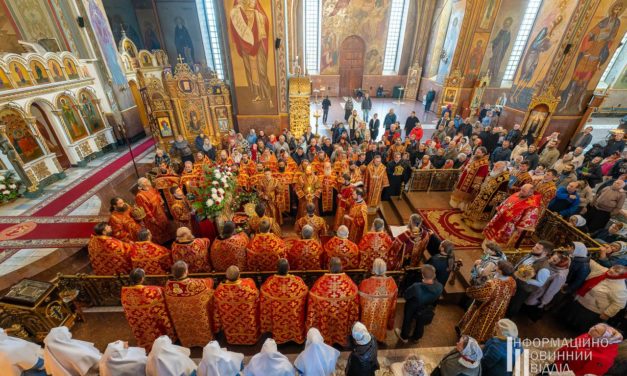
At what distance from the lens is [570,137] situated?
1234 centimetres

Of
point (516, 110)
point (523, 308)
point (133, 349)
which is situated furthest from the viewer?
point (516, 110)

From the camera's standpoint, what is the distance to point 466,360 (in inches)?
108

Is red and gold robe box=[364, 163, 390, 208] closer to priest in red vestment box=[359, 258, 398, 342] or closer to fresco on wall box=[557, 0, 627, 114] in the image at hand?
priest in red vestment box=[359, 258, 398, 342]

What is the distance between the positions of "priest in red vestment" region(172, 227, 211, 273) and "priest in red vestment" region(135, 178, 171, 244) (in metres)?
2.19

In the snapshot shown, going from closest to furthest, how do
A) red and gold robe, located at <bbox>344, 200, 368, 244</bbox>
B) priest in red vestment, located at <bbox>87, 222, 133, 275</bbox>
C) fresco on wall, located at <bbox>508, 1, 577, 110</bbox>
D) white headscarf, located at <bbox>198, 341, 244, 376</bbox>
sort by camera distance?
white headscarf, located at <bbox>198, 341, 244, 376</bbox>
priest in red vestment, located at <bbox>87, 222, 133, 275</bbox>
red and gold robe, located at <bbox>344, 200, 368, 244</bbox>
fresco on wall, located at <bbox>508, 1, 577, 110</bbox>

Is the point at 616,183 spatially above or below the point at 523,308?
above

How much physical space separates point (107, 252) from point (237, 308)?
2715 mm

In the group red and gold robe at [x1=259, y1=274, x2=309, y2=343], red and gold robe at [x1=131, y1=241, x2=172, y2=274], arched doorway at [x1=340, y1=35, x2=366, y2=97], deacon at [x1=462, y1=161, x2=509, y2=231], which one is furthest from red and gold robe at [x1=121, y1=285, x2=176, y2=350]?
arched doorway at [x1=340, y1=35, x2=366, y2=97]

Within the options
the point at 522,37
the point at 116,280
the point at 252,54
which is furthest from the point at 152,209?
the point at 522,37

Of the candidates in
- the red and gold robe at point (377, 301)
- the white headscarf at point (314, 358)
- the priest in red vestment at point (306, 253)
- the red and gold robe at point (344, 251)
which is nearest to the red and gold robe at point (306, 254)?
the priest in red vestment at point (306, 253)

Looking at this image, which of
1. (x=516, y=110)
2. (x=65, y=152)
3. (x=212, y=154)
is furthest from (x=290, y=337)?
(x=516, y=110)

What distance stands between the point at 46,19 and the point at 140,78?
470cm

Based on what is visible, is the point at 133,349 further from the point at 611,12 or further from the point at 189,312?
the point at 611,12

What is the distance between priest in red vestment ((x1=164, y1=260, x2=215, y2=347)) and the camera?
3.71m
